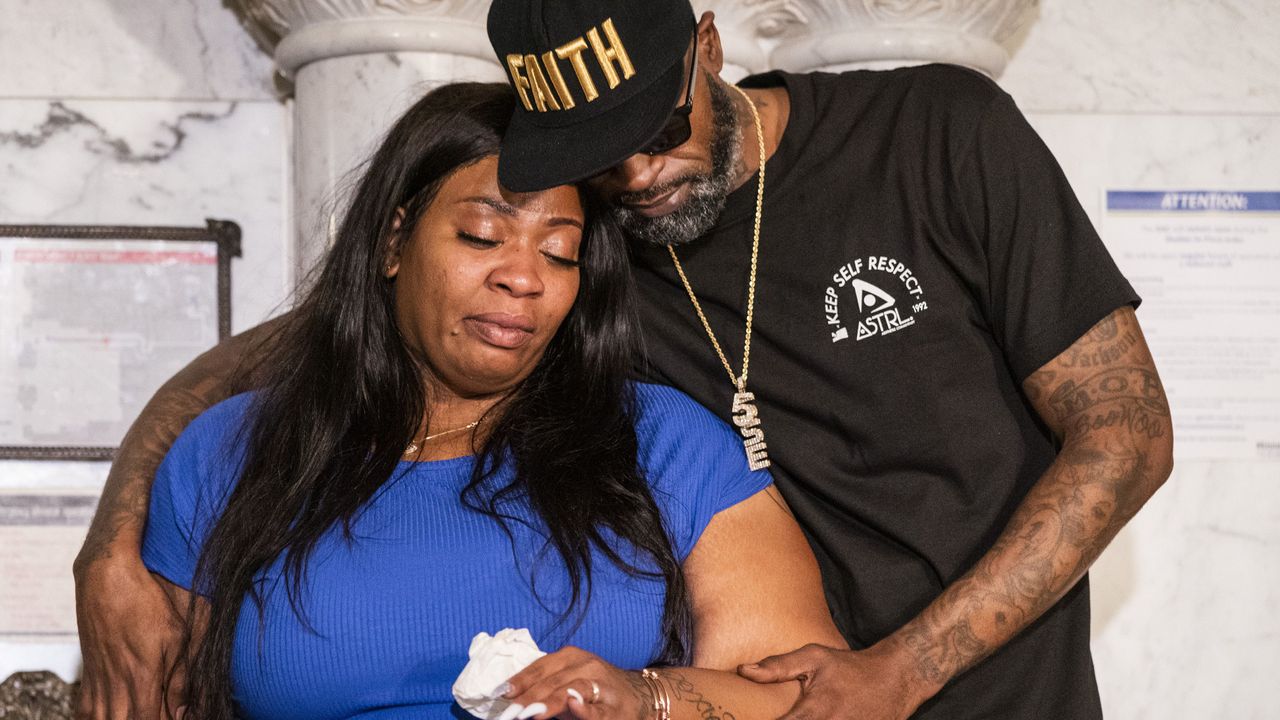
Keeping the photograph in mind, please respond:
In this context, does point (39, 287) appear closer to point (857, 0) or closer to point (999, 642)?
point (857, 0)

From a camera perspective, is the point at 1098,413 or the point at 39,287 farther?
the point at 39,287

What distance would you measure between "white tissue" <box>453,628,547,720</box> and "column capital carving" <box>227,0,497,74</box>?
4.66 ft

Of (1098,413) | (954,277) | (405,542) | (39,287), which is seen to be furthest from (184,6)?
(1098,413)

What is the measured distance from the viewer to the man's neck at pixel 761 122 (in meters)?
1.88

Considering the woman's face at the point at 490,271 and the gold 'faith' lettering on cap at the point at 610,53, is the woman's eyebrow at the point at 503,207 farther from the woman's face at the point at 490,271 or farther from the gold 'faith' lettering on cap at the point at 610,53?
the gold 'faith' lettering on cap at the point at 610,53

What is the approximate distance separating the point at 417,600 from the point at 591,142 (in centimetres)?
63

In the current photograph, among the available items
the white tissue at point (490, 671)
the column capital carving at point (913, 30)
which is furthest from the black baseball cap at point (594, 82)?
the column capital carving at point (913, 30)

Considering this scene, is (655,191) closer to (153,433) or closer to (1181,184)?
(153,433)

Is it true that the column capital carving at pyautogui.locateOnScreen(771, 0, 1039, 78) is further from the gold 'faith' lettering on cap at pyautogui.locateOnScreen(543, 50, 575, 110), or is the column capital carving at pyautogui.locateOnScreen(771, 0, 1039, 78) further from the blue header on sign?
the gold 'faith' lettering on cap at pyautogui.locateOnScreen(543, 50, 575, 110)

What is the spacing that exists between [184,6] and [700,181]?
5.10 feet

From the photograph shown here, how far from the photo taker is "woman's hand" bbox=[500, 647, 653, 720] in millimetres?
1329

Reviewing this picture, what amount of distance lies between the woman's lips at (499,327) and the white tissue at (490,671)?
0.47 meters

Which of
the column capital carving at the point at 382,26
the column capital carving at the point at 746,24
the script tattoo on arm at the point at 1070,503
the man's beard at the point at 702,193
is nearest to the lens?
the script tattoo on arm at the point at 1070,503

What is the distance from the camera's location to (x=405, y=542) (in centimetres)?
168
